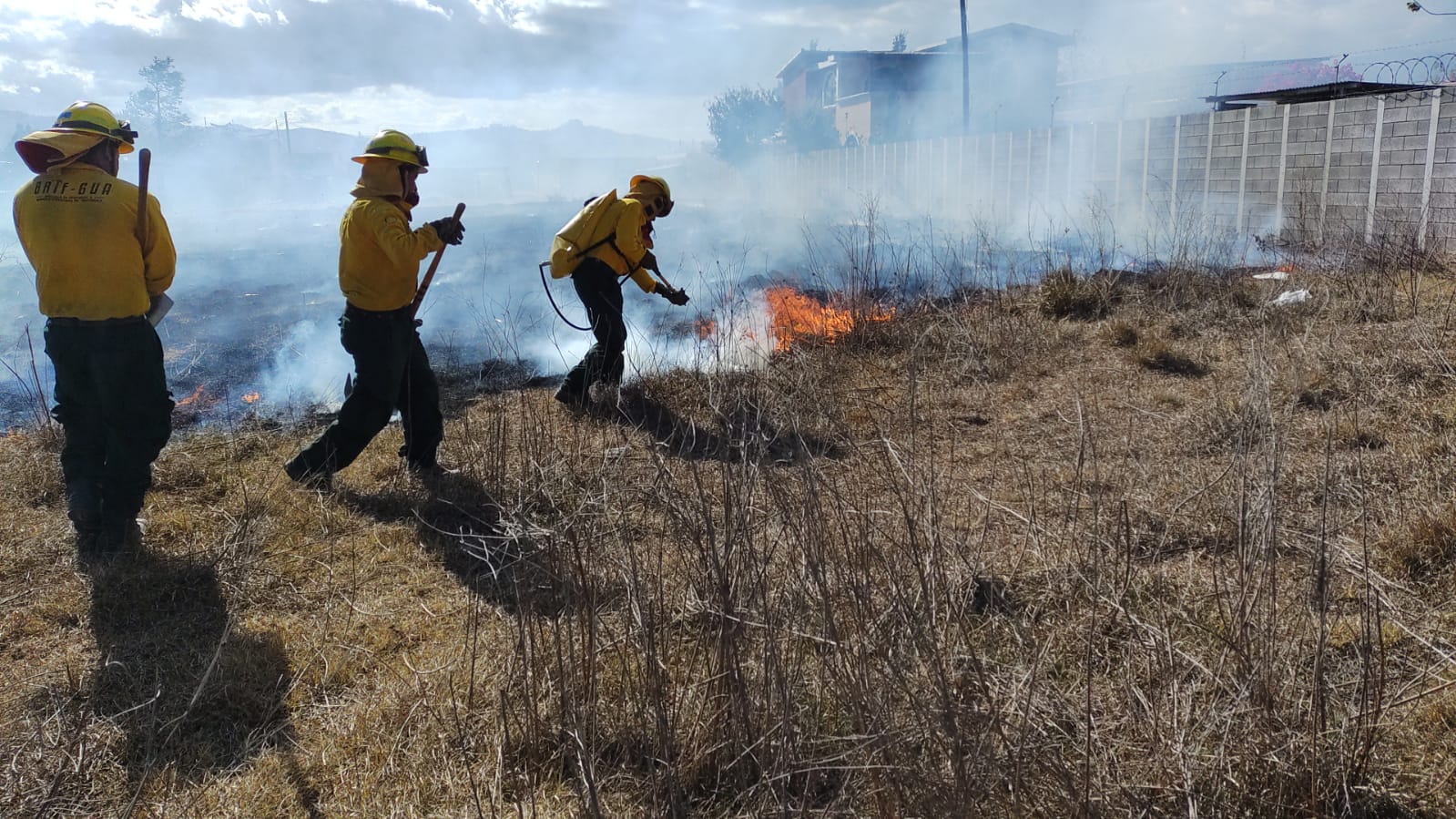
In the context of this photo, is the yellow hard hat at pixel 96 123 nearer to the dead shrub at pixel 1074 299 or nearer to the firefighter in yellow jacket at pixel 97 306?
the firefighter in yellow jacket at pixel 97 306

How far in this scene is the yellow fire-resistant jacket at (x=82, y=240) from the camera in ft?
11.7

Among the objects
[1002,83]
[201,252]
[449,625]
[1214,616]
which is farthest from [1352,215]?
[1002,83]

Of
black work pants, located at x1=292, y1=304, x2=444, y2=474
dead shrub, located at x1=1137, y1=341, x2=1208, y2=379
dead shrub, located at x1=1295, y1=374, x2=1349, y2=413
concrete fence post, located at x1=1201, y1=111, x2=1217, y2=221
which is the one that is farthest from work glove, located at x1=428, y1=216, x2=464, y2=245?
concrete fence post, located at x1=1201, y1=111, x2=1217, y2=221

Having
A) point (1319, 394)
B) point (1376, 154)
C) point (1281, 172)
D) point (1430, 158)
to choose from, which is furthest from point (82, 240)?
point (1281, 172)

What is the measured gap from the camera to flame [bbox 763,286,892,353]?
7.38 metres

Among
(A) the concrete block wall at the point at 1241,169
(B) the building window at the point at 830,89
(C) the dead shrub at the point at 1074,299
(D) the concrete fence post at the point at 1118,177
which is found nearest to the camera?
(C) the dead shrub at the point at 1074,299

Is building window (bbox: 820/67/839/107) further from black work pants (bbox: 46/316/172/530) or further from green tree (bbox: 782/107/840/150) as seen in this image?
black work pants (bbox: 46/316/172/530)

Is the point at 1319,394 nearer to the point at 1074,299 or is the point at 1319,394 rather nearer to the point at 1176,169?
the point at 1074,299

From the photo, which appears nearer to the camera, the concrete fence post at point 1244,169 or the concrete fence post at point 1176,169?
the concrete fence post at point 1244,169

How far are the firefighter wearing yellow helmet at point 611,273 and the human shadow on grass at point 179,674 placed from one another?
2.82 metres

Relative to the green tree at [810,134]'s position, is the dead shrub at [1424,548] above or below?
→ below

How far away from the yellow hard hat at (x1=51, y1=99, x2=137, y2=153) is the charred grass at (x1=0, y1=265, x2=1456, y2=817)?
1631mm

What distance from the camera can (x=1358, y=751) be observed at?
201 cm

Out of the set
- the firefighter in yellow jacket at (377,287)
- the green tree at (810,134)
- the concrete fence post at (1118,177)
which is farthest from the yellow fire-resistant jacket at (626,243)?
the green tree at (810,134)
